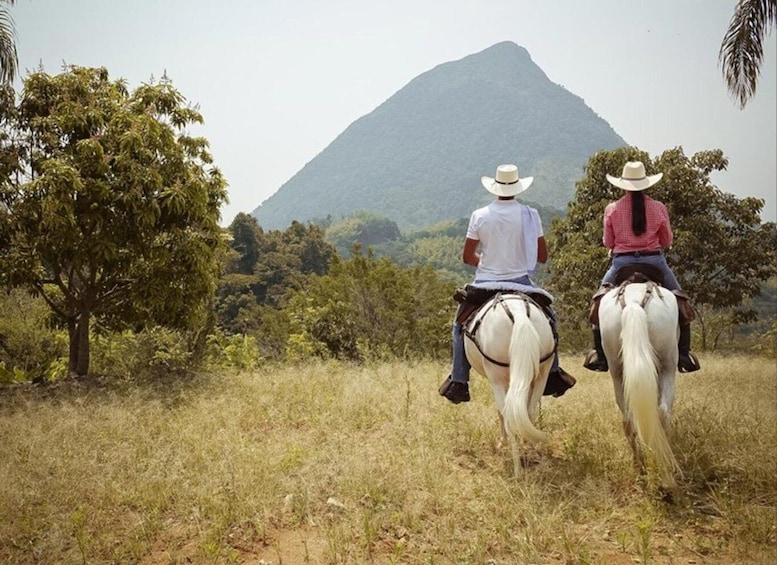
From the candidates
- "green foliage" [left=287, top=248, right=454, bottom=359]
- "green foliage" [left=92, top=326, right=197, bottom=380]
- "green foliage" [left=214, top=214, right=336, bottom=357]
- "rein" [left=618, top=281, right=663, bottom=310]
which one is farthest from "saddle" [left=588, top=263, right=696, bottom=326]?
"green foliage" [left=214, top=214, right=336, bottom=357]

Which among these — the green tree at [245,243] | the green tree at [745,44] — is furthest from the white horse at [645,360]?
the green tree at [245,243]

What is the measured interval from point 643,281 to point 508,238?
125 centimetres

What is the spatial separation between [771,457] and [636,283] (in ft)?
5.87

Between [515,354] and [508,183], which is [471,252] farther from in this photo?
[515,354]

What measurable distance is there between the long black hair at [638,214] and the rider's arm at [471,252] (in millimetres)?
1469

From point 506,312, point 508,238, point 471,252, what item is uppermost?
point 508,238

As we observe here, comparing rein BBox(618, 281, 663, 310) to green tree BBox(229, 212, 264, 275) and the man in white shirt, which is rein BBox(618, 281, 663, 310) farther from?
green tree BBox(229, 212, 264, 275)

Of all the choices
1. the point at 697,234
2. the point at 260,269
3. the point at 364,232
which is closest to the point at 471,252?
the point at 697,234

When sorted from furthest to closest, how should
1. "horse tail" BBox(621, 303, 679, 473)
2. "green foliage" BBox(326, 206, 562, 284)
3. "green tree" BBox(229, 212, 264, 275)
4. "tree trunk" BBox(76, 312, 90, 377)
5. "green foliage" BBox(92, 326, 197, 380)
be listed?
"green foliage" BBox(326, 206, 562, 284) < "green tree" BBox(229, 212, 264, 275) < "green foliage" BBox(92, 326, 197, 380) < "tree trunk" BBox(76, 312, 90, 377) < "horse tail" BBox(621, 303, 679, 473)

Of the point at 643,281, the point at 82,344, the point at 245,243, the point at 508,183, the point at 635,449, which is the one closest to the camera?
the point at 635,449

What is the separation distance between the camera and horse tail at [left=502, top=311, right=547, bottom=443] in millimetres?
4184

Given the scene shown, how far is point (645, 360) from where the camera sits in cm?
408

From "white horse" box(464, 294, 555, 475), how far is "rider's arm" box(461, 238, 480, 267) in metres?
0.66

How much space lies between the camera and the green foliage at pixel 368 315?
14.6 m
